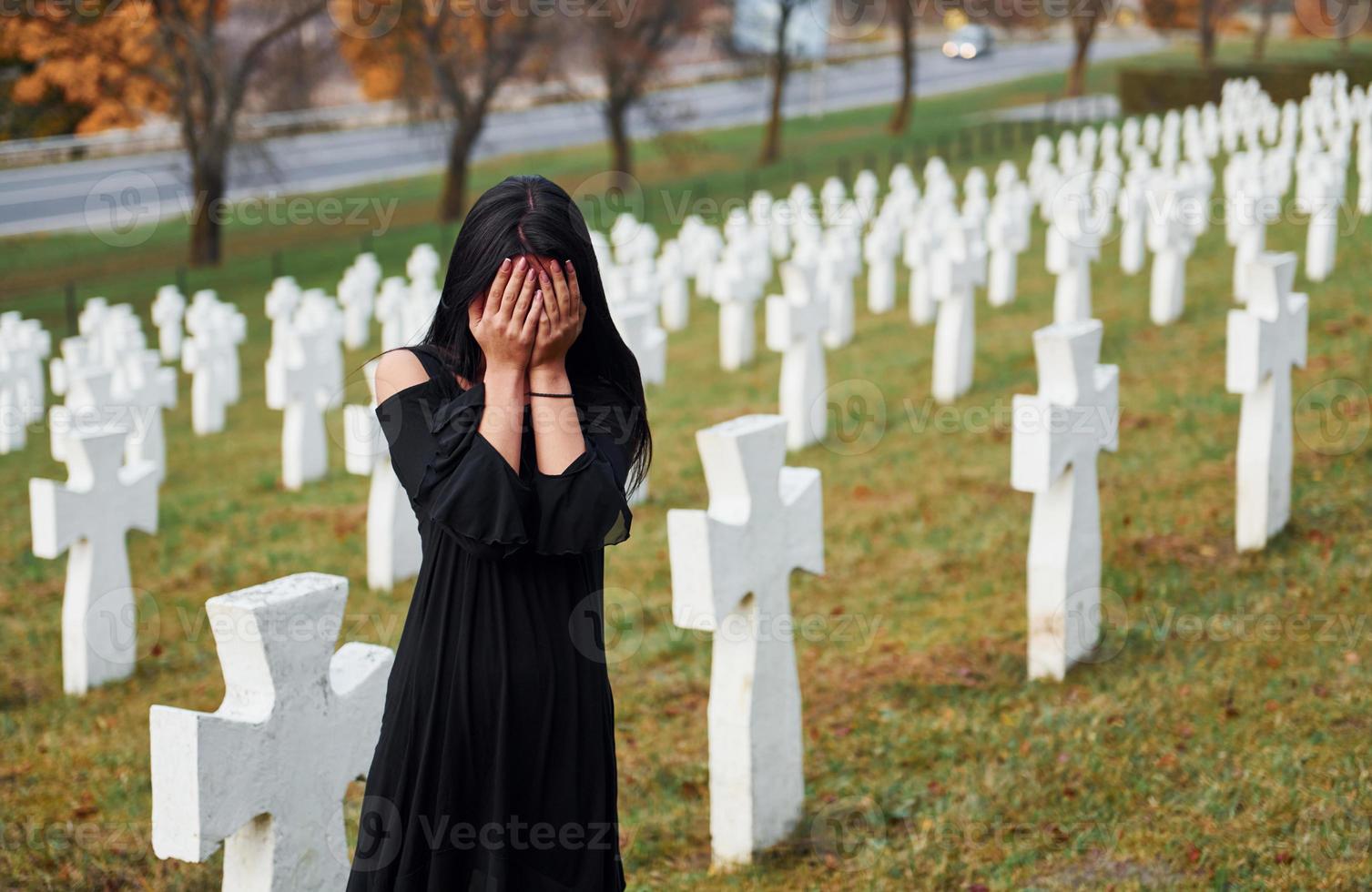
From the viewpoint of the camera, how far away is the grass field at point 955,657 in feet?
13.6

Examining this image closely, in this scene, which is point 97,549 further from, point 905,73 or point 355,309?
point 905,73

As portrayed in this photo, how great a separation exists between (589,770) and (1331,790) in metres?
2.45

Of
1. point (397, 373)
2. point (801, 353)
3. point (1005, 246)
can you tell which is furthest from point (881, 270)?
point (397, 373)

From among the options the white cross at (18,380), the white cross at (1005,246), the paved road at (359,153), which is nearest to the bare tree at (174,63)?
the paved road at (359,153)

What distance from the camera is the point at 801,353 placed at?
381 inches

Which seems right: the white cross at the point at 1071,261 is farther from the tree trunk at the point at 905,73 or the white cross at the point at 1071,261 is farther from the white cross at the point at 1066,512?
the tree trunk at the point at 905,73

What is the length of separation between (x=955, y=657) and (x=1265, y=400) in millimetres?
1818

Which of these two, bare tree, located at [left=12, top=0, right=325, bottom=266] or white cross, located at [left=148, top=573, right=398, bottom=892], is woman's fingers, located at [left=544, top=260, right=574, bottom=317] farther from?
bare tree, located at [left=12, top=0, right=325, bottom=266]

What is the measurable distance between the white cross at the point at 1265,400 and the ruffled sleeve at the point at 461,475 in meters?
4.25

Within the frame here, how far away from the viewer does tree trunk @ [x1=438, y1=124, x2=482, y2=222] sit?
26703 millimetres

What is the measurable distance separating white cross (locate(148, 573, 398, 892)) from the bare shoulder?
540 millimetres

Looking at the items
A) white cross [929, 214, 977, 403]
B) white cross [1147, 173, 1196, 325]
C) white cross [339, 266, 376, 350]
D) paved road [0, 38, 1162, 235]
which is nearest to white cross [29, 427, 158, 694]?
white cross [929, 214, 977, 403]

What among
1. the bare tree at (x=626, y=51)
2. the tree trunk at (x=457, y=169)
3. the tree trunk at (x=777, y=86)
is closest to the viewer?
the tree trunk at (x=457, y=169)

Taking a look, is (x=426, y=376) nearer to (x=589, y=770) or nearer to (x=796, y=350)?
(x=589, y=770)
